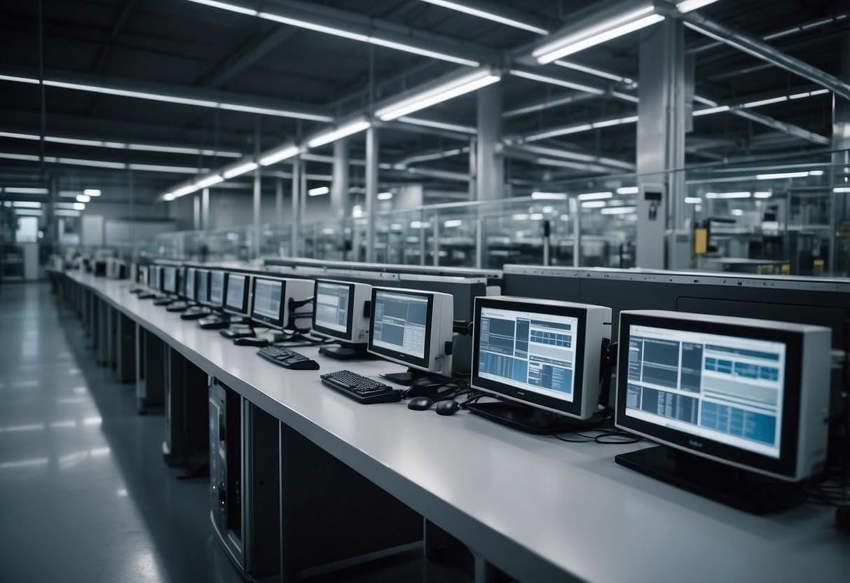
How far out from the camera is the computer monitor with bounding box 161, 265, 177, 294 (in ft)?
19.9

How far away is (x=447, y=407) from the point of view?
6.19 ft

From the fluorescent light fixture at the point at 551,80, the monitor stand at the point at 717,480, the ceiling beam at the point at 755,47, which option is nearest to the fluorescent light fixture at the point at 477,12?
the fluorescent light fixture at the point at 551,80

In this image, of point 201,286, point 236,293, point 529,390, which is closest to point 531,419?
point 529,390

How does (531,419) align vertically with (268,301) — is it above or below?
below

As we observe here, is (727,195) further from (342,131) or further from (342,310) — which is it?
(342,310)

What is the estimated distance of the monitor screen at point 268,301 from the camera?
11.4ft

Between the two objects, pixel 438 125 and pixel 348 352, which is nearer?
pixel 348 352

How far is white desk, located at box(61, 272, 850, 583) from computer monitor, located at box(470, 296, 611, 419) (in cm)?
12

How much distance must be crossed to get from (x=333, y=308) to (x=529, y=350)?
145 cm

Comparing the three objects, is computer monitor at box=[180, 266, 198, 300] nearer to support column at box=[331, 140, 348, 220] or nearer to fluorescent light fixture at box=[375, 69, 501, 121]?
fluorescent light fixture at box=[375, 69, 501, 121]

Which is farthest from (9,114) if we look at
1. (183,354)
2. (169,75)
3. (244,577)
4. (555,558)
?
(555,558)

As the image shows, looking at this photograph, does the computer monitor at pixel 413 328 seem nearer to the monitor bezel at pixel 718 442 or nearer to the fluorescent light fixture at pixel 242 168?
the monitor bezel at pixel 718 442

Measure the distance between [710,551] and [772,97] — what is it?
25.4 ft

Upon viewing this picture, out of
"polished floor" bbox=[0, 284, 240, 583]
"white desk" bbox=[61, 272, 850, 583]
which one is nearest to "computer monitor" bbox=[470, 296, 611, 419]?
"white desk" bbox=[61, 272, 850, 583]
